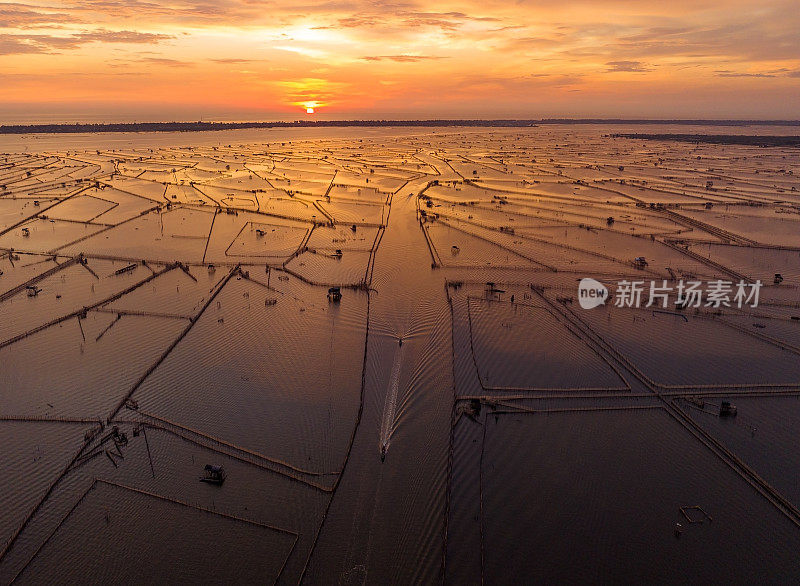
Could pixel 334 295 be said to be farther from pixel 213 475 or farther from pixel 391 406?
pixel 213 475

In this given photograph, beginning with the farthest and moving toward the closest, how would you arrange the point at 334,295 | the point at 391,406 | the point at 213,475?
the point at 334,295 → the point at 391,406 → the point at 213,475

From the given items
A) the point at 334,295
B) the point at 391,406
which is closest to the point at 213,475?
the point at 391,406

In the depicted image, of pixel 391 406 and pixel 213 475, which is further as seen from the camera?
pixel 391 406

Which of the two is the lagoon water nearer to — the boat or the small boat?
the small boat

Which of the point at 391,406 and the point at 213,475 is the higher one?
the point at 391,406

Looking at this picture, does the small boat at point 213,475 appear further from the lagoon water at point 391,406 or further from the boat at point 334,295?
the boat at point 334,295

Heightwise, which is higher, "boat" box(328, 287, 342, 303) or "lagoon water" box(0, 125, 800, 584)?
"boat" box(328, 287, 342, 303)

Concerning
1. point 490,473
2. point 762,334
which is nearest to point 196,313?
Answer: point 490,473

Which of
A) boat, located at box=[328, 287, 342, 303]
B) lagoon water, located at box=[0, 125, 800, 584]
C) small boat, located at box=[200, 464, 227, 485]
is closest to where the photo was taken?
lagoon water, located at box=[0, 125, 800, 584]

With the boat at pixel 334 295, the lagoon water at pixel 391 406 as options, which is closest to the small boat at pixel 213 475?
the lagoon water at pixel 391 406

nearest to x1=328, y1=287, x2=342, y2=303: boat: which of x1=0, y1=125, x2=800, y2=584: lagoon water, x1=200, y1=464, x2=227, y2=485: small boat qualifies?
x1=0, y1=125, x2=800, y2=584: lagoon water
